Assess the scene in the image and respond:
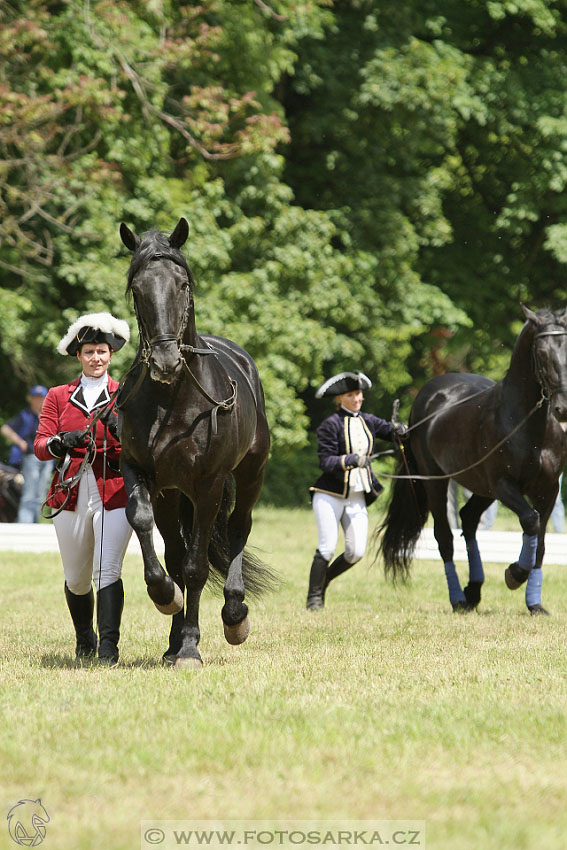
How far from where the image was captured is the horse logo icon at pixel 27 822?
3.47 meters

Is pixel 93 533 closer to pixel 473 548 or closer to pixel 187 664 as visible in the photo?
pixel 187 664

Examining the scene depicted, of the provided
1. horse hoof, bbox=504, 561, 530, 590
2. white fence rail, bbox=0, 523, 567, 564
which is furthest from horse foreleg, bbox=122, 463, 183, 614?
→ white fence rail, bbox=0, 523, 567, 564

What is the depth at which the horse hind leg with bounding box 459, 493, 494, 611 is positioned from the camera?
33.4ft

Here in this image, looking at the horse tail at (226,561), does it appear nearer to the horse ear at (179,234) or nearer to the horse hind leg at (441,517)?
the horse ear at (179,234)

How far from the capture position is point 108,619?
6816 millimetres

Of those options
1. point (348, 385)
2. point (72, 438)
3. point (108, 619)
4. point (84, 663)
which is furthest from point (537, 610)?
point (72, 438)

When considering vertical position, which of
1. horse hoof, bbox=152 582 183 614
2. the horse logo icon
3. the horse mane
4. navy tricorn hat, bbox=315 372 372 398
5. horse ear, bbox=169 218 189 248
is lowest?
horse hoof, bbox=152 582 183 614

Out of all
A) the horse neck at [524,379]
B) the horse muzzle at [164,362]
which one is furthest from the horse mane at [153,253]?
the horse neck at [524,379]

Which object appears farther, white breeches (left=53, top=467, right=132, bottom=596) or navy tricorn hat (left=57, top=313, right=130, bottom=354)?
navy tricorn hat (left=57, top=313, right=130, bottom=354)

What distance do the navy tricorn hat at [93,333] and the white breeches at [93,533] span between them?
0.79 metres

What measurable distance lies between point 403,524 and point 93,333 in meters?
5.30

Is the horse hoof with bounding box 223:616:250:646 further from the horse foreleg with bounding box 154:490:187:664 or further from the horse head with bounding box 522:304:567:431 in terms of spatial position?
the horse head with bounding box 522:304:567:431

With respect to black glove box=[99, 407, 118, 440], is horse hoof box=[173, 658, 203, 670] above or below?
below

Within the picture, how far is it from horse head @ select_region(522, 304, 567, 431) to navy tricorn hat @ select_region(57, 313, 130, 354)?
11.6 feet
